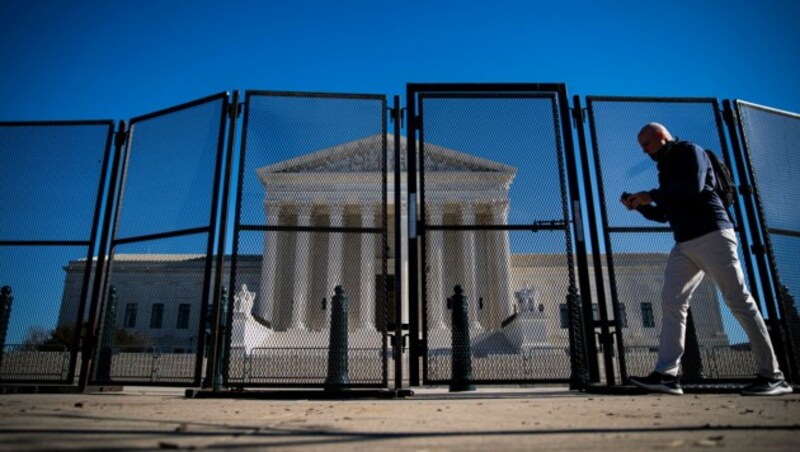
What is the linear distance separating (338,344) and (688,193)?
4.15m

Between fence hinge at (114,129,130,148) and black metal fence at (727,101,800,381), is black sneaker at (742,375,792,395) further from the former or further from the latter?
fence hinge at (114,129,130,148)

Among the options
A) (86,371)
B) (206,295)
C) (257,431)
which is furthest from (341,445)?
(86,371)

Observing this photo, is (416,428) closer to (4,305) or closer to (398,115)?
(398,115)

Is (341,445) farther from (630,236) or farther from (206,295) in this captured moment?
(630,236)

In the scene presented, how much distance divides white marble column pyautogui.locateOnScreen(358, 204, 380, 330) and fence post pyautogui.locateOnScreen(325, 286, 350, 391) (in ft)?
62.7

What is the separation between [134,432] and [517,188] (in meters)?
4.51

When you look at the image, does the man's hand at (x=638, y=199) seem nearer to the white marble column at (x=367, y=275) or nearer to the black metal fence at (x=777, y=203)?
the black metal fence at (x=777, y=203)

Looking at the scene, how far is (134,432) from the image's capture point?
7.26 ft

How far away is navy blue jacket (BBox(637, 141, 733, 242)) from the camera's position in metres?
4.06

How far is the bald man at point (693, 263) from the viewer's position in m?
3.97

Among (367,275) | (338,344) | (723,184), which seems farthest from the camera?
(367,275)

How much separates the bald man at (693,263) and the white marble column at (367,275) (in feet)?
71.2

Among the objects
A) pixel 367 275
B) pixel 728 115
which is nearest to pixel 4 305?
pixel 728 115

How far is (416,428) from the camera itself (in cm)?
238
